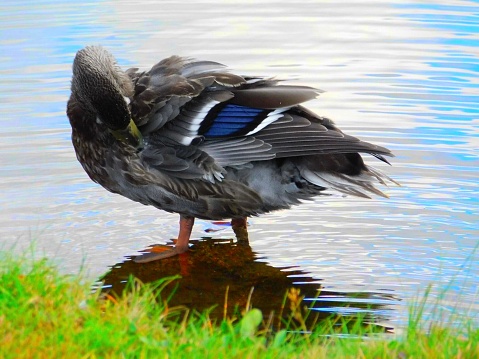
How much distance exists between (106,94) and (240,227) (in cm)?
159

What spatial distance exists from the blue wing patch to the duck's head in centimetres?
47

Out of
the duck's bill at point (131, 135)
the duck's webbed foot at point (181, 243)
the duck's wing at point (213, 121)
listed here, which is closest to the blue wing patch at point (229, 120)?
the duck's wing at point (213, 121)

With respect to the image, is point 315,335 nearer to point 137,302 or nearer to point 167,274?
point 137,302

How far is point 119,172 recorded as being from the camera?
6.73 meters

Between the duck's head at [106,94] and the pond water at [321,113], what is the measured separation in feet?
2.84

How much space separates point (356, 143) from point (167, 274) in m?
1.57

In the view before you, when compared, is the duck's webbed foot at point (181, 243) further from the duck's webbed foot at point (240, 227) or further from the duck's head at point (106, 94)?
the duck's head at point (106, 94)

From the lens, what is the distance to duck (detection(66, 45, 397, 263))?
660 centimetres

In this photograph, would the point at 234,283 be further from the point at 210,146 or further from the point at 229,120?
the point at 229,120

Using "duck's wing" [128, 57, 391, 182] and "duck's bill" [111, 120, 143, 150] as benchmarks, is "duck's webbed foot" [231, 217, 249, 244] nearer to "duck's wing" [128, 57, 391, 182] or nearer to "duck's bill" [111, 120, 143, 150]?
"duck's wing" [128, 57, 391, 182]

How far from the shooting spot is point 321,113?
9484 millimetres

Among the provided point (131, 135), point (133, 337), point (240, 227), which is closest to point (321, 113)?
point (240, 227)

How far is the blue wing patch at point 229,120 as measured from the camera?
6633mm

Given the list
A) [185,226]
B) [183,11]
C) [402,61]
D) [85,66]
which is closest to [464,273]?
[185,226]
